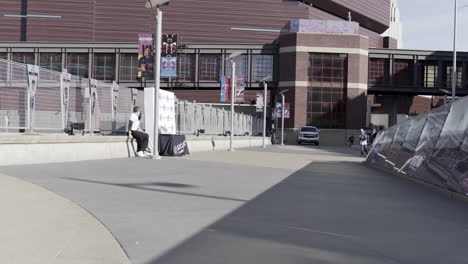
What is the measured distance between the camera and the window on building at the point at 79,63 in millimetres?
78537

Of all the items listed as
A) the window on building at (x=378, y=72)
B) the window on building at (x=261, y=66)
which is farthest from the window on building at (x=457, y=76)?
the window on building at (x=261, y=66)

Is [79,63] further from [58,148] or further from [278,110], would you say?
[58,148]

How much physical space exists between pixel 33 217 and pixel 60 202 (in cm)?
116

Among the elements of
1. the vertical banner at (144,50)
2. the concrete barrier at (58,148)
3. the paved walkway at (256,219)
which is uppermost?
the vertical banner at (144,50)

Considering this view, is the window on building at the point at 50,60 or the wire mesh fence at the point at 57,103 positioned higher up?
the window on building at the point at 50,60

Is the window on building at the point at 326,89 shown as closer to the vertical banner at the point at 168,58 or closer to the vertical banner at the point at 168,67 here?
the vertical banner at the point at 168,58

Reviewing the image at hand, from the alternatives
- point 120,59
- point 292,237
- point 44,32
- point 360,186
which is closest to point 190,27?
point 120,59

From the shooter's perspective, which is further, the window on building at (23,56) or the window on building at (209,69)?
the window on building at (23,56)

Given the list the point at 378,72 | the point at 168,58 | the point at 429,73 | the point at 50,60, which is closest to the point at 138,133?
the point at 168,58

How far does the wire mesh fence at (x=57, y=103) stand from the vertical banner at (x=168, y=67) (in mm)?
17051

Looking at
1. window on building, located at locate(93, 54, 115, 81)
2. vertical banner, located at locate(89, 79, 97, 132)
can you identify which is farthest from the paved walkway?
window on building, located at locate(93, 54, 115, 81)

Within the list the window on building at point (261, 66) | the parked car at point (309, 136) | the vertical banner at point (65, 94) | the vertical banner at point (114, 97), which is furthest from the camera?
the window on building at point (261, 66)

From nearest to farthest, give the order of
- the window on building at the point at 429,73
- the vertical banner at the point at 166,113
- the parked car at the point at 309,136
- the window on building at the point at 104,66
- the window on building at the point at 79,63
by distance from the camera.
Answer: the vertical banner at the point at 166,113, the parked car at the point at 309,136, the window on building at the point at 104,66, the window on building at the point at 79,63, the window on building at the point at 429,73

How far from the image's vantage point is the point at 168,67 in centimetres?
3906
